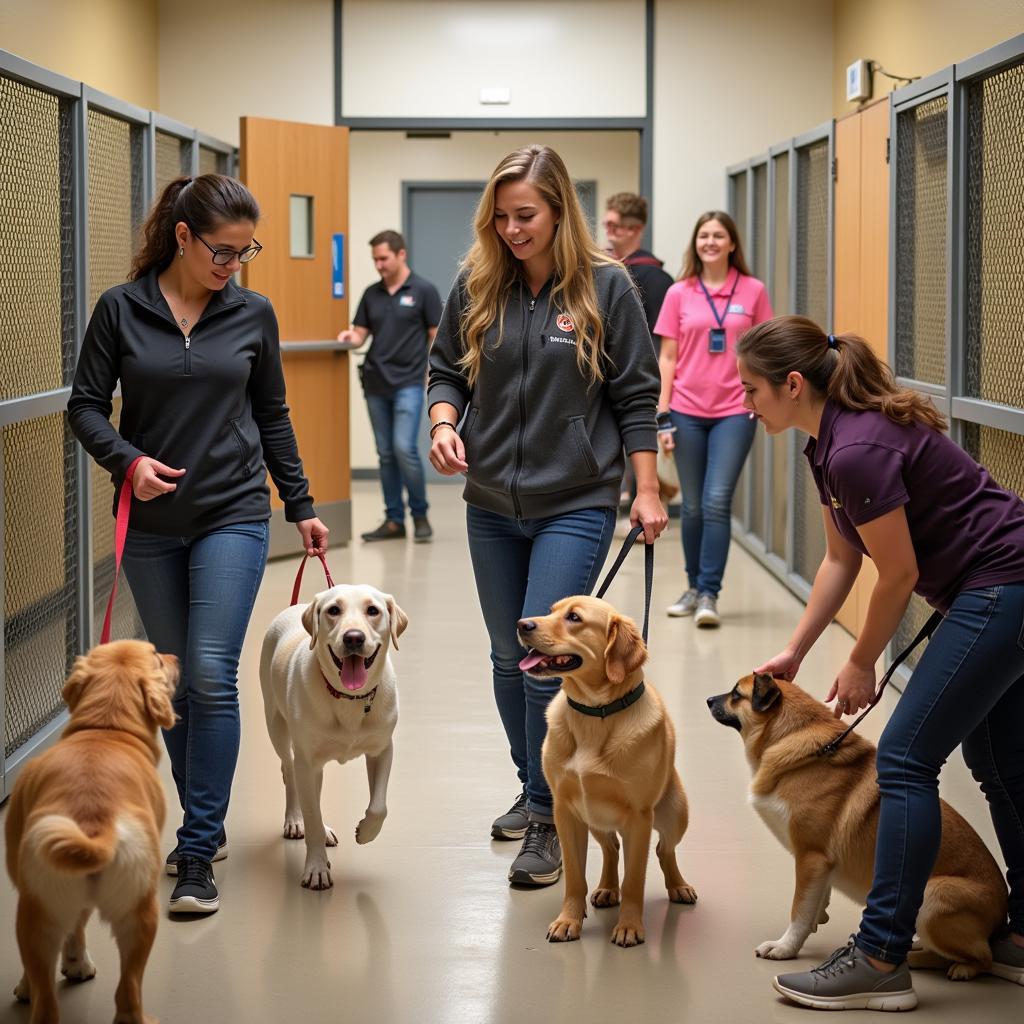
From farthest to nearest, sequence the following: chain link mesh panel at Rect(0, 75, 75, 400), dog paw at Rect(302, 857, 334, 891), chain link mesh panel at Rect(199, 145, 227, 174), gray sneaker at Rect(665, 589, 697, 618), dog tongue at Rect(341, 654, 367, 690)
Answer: chain link mesh panel at Rect(199, 145, 227, 174)
gray sneaker at Rect(665, 589, 697, 618)
chain link mesh panel at Rect(0, 75, 75, 400)
dog paw at Rect(302, 857, 334, 891)
dog tongue at Rect(341, 654, 367, 690)

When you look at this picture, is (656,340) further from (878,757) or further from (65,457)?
(878,757)

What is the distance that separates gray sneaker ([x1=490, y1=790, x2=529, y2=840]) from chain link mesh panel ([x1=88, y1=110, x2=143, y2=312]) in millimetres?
2241

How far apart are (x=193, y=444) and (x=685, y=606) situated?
360cm

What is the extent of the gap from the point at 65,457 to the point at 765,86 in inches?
258

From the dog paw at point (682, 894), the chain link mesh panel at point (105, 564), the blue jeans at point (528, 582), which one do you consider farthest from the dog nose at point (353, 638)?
the chain link mesh panel at point (105, 564)

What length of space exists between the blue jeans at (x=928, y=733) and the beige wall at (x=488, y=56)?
7.62 m

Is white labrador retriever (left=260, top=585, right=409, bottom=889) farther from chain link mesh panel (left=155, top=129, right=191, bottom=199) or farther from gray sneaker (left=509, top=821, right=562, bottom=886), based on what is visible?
chain link mesh panel (left=155, top=129, right=191, bottom=199)

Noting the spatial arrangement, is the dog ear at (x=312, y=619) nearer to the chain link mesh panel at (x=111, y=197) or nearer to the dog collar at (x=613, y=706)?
the dog collar at (x=613, y=706)

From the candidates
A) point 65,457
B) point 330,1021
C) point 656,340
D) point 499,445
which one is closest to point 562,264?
point 499,445

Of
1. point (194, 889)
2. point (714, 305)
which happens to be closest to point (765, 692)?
point (194, 889)

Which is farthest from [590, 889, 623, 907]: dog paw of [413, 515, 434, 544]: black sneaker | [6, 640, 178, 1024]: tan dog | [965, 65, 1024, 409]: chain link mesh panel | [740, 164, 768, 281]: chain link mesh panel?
[740, 164, 768, 281]: chain link mesh panel

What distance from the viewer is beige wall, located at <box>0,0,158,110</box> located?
6.51 meters

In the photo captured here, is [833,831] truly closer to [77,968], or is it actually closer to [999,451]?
[77,968]

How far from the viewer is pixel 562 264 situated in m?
3.32
